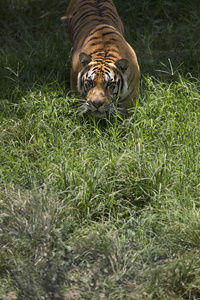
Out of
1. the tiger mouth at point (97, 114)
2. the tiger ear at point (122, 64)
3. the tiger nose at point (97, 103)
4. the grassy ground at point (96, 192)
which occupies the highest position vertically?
the tiger ear at point (122, 64)

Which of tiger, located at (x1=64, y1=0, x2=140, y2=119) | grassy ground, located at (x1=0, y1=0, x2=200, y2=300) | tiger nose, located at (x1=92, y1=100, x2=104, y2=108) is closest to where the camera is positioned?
grassy ground, located at (x1=0, y1=0, x2=200, y2=300)

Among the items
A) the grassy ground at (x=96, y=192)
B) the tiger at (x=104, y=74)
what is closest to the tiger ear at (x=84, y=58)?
the tiger at (x=104, y=74)

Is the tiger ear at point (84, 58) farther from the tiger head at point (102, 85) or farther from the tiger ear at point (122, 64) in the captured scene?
the tiger ear at point (122, 64)

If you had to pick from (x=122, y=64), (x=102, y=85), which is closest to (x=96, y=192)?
(x=102, y=85)

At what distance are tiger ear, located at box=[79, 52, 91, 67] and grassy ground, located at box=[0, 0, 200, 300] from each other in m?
0.41

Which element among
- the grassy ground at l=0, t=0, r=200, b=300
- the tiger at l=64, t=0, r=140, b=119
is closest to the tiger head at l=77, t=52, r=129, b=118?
the tiger at l=64, t=0, r=140, b=119

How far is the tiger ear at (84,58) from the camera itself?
4066 millimetres

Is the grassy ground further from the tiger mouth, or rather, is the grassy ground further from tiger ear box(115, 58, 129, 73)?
tiger ear box(115, 58, 129, 73)

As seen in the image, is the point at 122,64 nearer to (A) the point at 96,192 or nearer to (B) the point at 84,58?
(B) the point at 84,58

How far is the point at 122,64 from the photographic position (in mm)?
4070

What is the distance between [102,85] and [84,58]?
13.6 inches

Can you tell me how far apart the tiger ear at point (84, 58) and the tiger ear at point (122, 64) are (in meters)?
0.27

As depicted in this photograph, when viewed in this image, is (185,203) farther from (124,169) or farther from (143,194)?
(124,169)

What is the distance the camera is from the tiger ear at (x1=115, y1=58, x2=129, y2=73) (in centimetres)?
403
